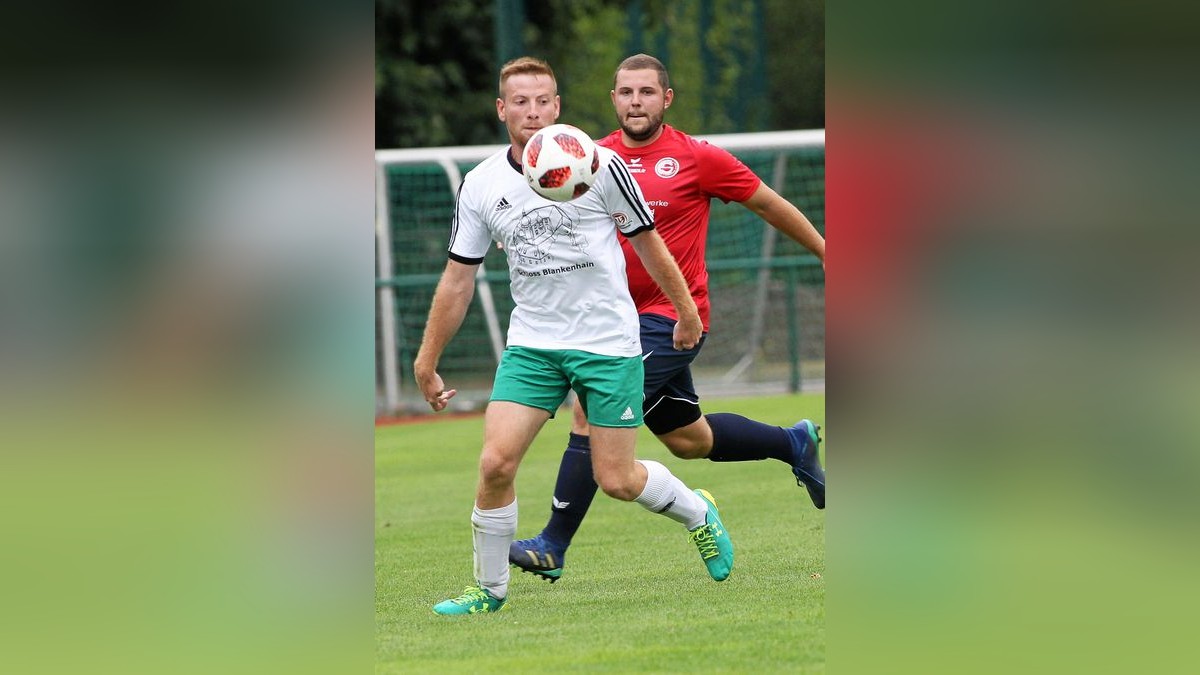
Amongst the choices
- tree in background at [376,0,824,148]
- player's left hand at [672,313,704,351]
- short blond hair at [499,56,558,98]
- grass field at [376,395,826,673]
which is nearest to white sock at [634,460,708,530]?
grass field at [376,395,826,673]

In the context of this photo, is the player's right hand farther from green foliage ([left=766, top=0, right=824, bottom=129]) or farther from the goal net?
green foliage ([left=766, top=0, right=824, bottom=129])

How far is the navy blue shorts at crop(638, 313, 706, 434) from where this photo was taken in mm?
7082

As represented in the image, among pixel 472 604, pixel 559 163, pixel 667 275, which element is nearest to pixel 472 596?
pixel 472 604

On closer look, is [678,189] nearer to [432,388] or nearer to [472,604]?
[432,388]

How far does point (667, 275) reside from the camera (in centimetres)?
624

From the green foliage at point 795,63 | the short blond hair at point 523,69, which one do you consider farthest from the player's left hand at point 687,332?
the green foliage at point 795,63

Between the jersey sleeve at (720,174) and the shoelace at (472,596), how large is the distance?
2204 millimetres

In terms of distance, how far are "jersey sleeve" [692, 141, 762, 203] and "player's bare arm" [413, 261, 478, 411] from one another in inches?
55.2
